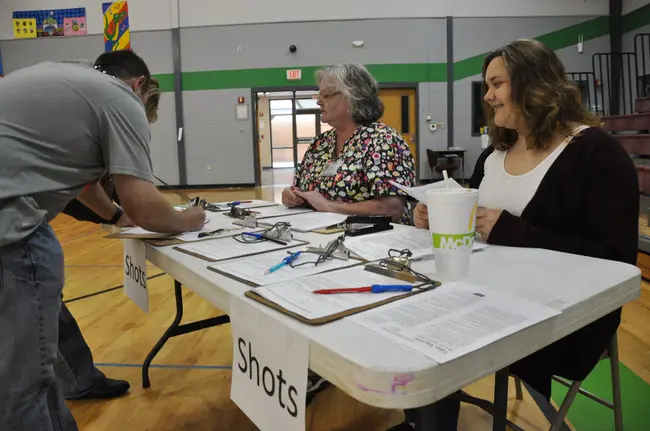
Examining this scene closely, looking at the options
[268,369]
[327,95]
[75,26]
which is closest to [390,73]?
[75,26]

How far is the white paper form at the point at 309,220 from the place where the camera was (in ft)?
4.93

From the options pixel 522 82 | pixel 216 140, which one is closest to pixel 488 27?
pixel 216 140

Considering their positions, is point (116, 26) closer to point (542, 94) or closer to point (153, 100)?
point (153, 100)

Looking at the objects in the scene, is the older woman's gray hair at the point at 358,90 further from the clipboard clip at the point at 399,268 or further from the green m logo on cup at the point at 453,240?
the green m logo on cup at the point at 453,240

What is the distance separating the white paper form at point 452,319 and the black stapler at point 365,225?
1.86 ft

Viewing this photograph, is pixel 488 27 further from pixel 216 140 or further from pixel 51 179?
pixel 51 179

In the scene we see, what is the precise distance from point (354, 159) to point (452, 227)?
3.94ft

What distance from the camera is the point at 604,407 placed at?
5.66ft

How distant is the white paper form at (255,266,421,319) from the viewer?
0.73 m

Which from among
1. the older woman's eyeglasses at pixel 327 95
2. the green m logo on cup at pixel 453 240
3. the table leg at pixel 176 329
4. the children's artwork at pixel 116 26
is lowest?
the table leg at pixel 176 329

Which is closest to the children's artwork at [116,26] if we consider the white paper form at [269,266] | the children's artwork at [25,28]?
the children's artwork at [25,28]

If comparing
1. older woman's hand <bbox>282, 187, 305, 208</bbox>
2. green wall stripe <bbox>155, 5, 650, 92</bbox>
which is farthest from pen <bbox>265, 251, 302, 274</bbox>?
green wall stripe <bbox>155, 5, 650, 92</bbox>

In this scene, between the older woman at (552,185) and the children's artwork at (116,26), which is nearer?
the older woman at (552,185)

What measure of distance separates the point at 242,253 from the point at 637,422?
1.46 meters
